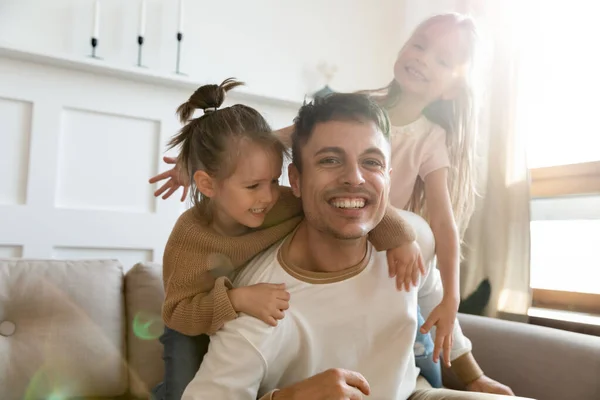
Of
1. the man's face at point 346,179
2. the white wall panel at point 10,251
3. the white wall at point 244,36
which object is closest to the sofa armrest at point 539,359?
the man's face at point 346,179

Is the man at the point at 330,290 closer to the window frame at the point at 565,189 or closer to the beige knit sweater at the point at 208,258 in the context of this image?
the beige knit sweater at the point at 208,258

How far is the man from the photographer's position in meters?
0.99

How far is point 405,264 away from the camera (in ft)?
3.61

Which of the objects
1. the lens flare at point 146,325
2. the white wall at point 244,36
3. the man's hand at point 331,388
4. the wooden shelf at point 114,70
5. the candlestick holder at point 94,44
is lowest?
the lens flare at point 146,325

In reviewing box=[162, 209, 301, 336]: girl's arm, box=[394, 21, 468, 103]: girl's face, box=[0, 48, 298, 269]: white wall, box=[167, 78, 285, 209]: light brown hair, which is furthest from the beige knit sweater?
box=[0, 48, 298, 269]: white wall

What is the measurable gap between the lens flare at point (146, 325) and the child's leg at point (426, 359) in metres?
0.81

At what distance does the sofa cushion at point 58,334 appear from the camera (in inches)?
58.0

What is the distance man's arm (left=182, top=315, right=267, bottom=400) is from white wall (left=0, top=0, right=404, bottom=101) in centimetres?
138

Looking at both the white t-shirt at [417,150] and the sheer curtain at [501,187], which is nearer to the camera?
the white t-shirt at [417,150]

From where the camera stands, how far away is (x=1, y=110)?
1.88 metres

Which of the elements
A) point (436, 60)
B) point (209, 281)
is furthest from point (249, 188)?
point (436, 60)

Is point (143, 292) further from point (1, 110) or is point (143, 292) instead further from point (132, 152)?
point (1, 110)

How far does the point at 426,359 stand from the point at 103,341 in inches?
35.1

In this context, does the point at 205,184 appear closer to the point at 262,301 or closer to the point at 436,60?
the point at 262,301
